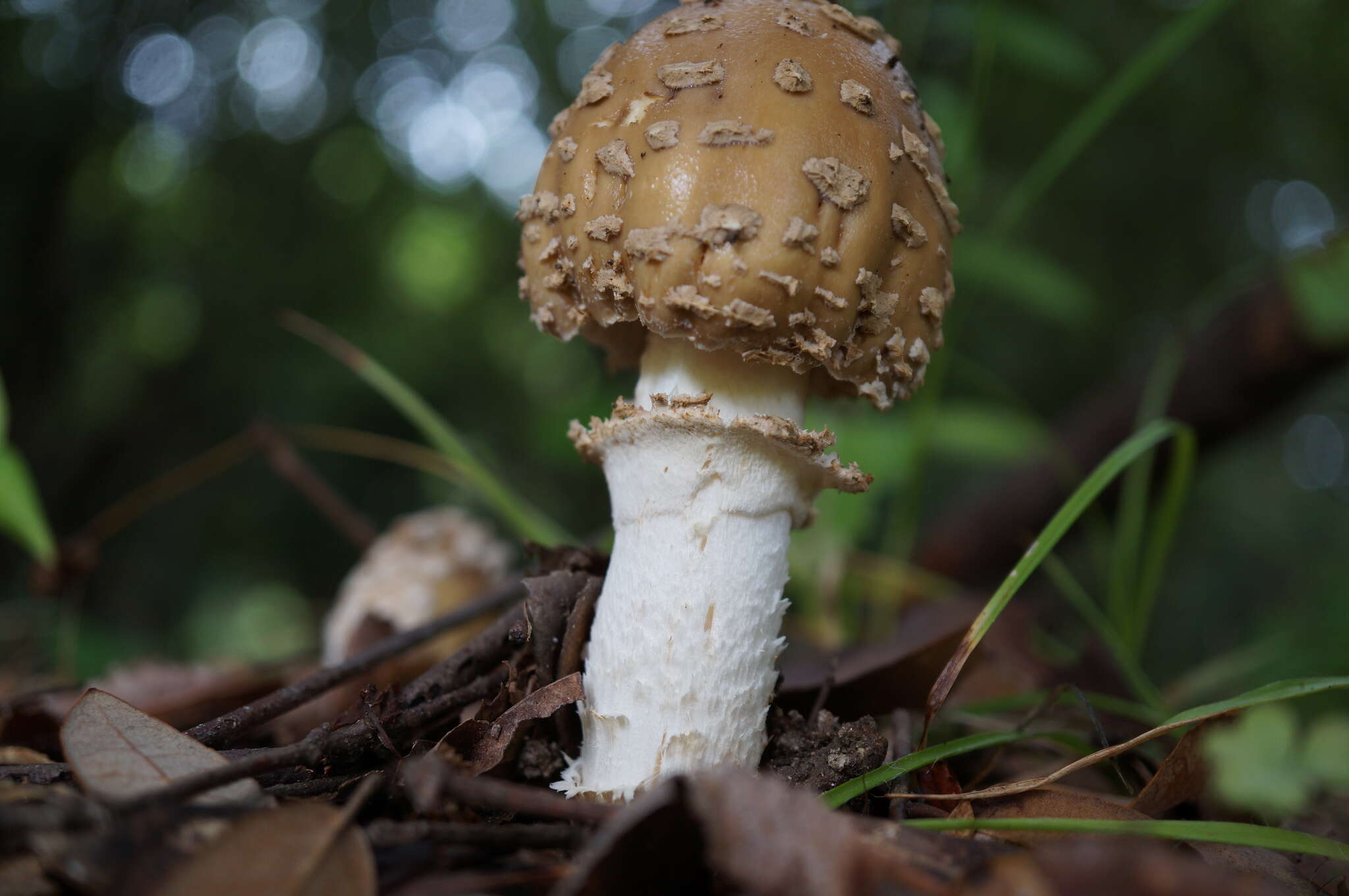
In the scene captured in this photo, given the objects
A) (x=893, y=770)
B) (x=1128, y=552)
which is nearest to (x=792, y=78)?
(x=893, y=770)

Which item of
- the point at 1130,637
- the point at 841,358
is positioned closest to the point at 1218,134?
the point at 1130,637

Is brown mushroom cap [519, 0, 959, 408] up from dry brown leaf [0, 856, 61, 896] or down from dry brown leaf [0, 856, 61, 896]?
up

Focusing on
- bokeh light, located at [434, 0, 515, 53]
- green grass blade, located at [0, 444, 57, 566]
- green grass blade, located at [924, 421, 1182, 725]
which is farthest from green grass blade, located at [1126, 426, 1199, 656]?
bokeh light, located at [434, 0, 515, 53]

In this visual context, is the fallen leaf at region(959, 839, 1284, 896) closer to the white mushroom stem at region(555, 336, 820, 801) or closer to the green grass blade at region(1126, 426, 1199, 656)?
the white mushroom stem at region(555, 336, 820, 801)

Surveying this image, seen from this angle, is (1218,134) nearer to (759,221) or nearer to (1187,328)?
(1187,328)

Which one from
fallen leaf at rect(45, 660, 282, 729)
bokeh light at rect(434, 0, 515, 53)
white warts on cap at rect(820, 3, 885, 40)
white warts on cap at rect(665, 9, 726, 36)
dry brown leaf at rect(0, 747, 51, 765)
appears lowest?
fallen leaf at rect(45, 660, 282, 729)

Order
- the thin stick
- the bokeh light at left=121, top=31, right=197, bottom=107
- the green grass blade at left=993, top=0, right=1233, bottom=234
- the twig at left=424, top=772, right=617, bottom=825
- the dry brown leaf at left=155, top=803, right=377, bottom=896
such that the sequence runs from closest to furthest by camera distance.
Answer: the dry brown leaf at left=155, top=803, right=377, bottom=896
the twig at left=424, top=772, right=617, bottom=825
the green grass blade at left=993, top=0, right=1233, bottom=234
the thin stick
the bokeh light at left=121, top=31, right=197, bottom=107

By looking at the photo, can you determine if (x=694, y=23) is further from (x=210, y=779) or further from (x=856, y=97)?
(x=210, y=779)
